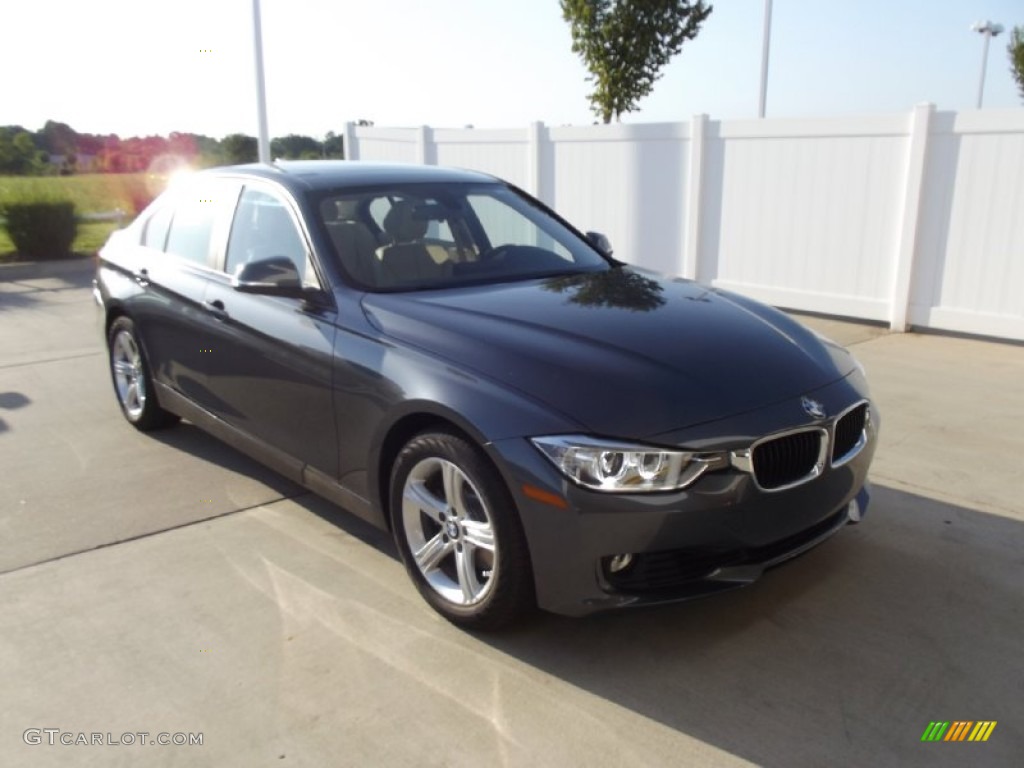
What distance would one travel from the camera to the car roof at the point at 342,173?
419 cm

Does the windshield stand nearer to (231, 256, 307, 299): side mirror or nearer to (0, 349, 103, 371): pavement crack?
(231, 256, 307, 299): side mirror

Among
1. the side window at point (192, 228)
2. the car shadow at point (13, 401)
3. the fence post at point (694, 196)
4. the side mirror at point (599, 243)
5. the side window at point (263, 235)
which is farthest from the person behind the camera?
the fence post at point (694, 196)

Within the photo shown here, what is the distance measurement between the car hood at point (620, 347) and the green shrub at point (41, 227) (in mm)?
12329

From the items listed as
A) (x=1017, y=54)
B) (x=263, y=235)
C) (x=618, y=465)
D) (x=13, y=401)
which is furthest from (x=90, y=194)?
(x=1017, y=54)

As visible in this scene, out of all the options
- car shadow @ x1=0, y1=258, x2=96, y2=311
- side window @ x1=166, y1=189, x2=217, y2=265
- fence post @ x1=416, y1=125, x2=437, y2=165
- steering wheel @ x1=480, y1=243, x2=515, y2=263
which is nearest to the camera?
steering wheel @ x1=480, y1=243, x2=515, y2=263

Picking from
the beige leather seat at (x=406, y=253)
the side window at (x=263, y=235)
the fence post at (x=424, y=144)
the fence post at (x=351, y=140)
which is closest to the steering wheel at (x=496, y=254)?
the beige leather seat at (x=406, y=253)

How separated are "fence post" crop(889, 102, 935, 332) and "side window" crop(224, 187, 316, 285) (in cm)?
663

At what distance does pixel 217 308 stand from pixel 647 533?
8.47 feet

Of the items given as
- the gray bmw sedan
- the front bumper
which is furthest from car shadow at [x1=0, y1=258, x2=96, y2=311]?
the front bumper

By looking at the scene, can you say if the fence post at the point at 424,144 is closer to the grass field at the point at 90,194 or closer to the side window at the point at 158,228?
the grass field at the point at 90,194

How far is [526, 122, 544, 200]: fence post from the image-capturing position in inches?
466

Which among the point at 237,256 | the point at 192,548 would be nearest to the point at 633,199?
the point at 237,256

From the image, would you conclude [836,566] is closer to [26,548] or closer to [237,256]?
[237,256]

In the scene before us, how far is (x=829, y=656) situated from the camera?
3025 mm
